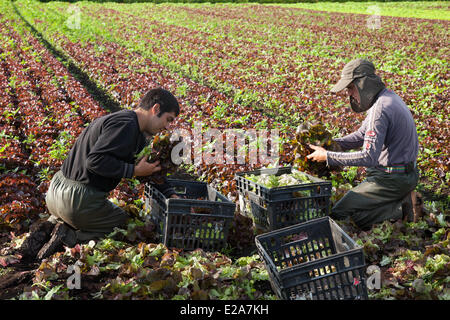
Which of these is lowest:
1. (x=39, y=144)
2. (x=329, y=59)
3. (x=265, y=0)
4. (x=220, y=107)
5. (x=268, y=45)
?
(x=39, y=144)

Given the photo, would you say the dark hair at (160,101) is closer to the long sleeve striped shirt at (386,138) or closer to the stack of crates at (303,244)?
the stack of crates at (303,244)

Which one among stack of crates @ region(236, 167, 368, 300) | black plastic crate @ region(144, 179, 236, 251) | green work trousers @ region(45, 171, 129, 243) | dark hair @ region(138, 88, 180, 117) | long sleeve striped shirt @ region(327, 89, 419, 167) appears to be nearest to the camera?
stack of crates @ region(236, 167, 368, 300)

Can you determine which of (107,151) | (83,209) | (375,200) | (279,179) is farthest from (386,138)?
(83,209)

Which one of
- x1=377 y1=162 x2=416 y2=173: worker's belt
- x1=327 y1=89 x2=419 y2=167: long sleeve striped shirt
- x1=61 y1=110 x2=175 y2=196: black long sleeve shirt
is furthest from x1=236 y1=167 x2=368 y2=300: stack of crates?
x1=61 y1=110 x2=175 y2=196: black long sleeve shirt

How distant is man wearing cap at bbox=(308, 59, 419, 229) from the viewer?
3934 mm

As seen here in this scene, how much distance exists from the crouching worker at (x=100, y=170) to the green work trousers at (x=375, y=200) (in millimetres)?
1725

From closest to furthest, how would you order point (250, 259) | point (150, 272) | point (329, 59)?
point (150, 272), point (250, 259), point (329, 59)

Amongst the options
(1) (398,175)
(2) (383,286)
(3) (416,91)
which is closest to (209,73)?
(3) (416,91)

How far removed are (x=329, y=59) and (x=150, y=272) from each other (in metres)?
12.5

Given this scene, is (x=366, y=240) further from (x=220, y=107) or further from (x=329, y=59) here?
(x=329, y=59)

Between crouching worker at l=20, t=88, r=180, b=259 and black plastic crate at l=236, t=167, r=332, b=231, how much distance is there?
2.47 feet

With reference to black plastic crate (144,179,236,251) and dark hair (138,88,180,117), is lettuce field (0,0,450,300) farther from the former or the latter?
dark hair (138,88,180,117)

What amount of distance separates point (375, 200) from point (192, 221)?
72.6 inches

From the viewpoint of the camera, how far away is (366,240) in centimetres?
387
